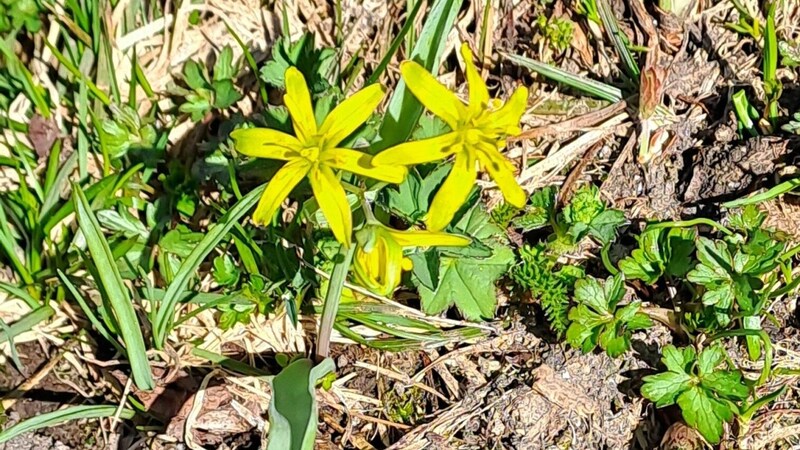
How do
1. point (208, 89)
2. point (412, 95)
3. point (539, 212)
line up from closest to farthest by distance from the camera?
point (412, 95), point (539, 212), point (208, 89)

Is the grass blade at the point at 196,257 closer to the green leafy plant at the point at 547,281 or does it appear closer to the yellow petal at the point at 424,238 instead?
the yellow petal at the point at 424,238

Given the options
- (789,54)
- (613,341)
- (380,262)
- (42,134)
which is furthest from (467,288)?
(42,134)

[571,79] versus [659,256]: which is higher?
[571,79]

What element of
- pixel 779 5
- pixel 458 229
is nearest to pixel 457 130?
pixel 458 229

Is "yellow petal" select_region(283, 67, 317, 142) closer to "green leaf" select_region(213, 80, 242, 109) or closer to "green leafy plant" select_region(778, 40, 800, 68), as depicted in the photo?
"green leaf" select_region(213, 80, 242, 109)

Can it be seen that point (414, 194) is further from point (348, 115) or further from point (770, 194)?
point (770, 194)

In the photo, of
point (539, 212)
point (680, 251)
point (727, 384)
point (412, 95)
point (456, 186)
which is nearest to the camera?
point (456, 186)
